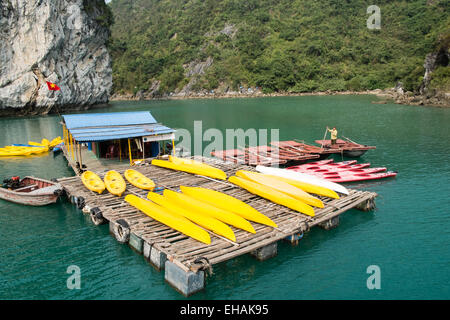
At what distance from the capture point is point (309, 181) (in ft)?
61.3

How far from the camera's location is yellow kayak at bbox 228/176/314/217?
597 inches

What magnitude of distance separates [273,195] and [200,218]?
4323 millimetres

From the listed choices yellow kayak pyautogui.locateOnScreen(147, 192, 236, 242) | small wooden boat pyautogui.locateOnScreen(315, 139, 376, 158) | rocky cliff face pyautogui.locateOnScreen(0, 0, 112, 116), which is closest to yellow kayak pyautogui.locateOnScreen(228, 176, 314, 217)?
yellow kayak pyautogui.locateOnScreen(147, 192, 236, 242)

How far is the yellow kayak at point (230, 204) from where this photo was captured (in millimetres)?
14055

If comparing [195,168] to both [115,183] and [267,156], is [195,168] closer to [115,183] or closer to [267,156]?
[115,183]

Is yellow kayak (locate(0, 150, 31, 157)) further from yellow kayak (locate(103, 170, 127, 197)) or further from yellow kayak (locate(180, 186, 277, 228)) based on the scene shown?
yellow kayak (locate(180, 186, 277, 228))

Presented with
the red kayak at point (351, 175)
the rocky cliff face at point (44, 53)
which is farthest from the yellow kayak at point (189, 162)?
the rocky cliff face at point (44, 53)

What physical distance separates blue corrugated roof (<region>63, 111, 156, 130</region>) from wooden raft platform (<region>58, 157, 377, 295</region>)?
5799mm

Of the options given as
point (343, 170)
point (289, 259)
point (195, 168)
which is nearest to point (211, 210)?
point (289, 259)

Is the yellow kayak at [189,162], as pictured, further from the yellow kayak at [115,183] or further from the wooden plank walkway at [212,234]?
the yellow kayak at [115,183]

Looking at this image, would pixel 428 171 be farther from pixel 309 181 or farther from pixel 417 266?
pixel 417 266

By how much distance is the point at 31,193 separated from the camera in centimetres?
1866
